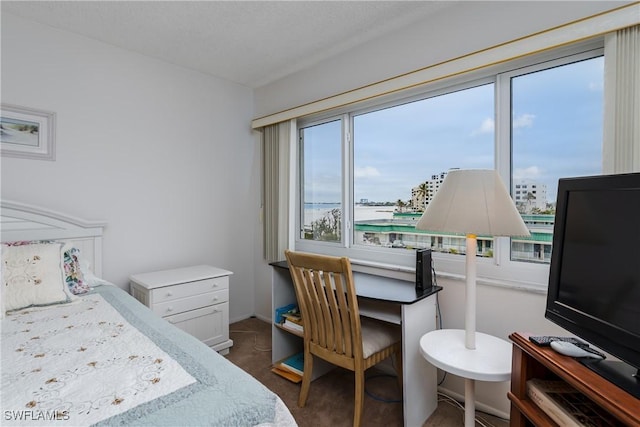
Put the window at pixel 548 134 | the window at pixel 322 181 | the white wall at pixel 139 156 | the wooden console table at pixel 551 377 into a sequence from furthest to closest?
the window at pixel 322 181
the white wall at pixel 139 156
the window at pixel 548 134
the wooden console table at pixel 551 377

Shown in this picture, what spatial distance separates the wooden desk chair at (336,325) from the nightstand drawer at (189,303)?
103cm

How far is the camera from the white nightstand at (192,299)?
2400mm

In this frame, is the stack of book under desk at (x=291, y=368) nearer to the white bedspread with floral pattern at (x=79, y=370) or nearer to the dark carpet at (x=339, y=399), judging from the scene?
the dark carpet at (x=339, y=399)

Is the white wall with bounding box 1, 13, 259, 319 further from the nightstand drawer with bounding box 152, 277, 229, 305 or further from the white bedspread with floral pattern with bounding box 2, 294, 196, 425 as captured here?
the white bedspread with floral pattern with bounding box 2, 294, 196, 425

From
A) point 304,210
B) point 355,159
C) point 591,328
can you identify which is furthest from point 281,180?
point 591,328

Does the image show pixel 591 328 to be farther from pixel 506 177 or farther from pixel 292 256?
pixel 292 256

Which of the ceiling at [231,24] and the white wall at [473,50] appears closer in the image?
the white wall at [473,50]

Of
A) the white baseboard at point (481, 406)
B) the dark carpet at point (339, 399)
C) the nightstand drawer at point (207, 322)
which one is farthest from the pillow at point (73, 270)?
the white baseboard at point (481, 406)

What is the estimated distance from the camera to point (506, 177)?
1943 millimetres

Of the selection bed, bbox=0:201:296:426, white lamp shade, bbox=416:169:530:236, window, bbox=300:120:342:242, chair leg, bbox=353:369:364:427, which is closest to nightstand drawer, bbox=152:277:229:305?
bed, bbox=0:201:296:426

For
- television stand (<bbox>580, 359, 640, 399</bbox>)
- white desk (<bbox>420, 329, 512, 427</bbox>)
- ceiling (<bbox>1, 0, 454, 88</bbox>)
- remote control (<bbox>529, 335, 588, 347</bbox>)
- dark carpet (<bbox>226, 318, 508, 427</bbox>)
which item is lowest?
dark carpet (<bbox>226, 318, 508, 427</bbox>)

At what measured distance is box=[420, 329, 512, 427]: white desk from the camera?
52.9 inches

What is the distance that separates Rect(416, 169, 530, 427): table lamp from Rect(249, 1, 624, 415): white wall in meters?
0.35

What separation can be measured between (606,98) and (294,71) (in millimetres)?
2405
